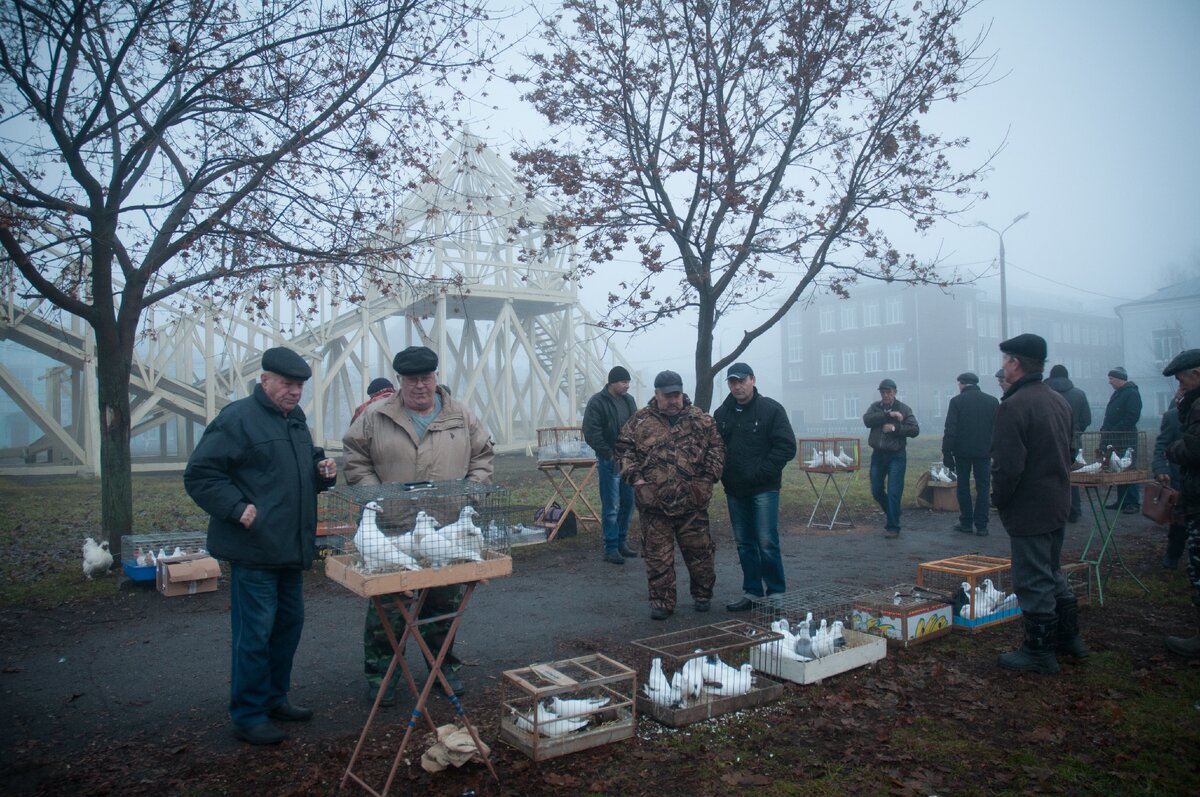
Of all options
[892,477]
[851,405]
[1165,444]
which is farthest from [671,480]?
[851,405]

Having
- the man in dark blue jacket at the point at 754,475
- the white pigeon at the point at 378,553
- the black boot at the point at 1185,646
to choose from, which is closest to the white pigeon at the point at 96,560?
the white pigeon at the point at 378,553

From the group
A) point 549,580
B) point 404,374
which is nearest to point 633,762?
point 404,374

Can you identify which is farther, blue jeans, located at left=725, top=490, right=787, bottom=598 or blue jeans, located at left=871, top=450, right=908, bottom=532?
blue jeans, located at left=871, top=450, right=908, bottom=532

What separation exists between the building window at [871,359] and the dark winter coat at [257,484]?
60023 mm

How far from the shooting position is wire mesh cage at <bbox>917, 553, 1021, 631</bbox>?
6.21 metres

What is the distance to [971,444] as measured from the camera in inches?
415

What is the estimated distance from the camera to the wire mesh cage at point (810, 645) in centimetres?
515

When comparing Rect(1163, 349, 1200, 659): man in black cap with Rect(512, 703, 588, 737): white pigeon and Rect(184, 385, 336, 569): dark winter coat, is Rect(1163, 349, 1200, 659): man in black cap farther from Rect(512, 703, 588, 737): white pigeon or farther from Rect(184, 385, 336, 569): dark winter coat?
Rect(184, 385, 336, 569): dark winter coat

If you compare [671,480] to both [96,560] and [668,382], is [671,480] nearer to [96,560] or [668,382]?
[668,382]

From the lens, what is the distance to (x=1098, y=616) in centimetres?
655

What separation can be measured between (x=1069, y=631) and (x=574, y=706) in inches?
143

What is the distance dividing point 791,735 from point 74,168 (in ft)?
27.0

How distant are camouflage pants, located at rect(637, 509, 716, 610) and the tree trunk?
228 inches

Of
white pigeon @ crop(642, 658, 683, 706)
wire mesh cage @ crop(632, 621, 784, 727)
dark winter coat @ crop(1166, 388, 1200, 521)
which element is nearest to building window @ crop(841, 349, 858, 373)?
dark winter coat @ crop(1166, 388, 1200, 521)
